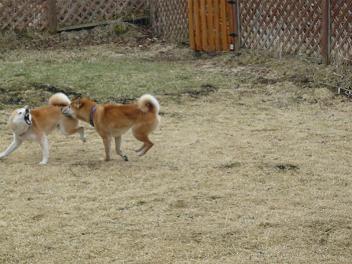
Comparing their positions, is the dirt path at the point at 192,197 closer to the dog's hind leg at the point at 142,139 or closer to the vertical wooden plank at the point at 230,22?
the dog's hind leg at the point at 142,139

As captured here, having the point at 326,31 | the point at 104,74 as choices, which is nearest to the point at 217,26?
the point at 326,31

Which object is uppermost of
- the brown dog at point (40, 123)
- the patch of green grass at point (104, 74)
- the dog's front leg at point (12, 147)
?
the brown dog at point (40, 123)

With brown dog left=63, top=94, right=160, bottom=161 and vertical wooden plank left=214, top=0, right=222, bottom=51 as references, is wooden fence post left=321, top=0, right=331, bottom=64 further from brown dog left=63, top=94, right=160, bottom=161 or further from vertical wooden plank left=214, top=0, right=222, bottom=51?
brown dog left=63, top=94, right=160, bottom=161

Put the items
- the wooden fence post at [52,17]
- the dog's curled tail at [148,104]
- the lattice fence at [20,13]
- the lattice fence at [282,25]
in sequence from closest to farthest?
the dog's curled tail at [148,104]
the lattice fence at [282,25]
the lattice fence at [20,13]
the wooden fence post at [52,17]

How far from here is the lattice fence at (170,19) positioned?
11242mm

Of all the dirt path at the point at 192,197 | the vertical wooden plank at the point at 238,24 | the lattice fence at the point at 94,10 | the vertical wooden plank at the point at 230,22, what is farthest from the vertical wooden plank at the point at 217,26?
the dirt path at the point at 192,197

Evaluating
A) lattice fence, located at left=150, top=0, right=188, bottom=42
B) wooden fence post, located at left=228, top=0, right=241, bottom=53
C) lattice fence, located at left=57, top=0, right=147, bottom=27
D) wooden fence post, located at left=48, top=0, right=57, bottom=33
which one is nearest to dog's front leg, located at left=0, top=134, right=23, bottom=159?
wooden fence post, located at left=228, top=0, right=241, bottom=53

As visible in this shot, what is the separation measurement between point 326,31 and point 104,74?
2769mm

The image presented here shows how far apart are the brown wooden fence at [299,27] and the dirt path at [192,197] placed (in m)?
2.26

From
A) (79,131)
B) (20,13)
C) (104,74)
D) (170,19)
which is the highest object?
(20,13)

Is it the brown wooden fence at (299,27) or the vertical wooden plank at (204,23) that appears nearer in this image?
the brown wooden fence at (299,27)

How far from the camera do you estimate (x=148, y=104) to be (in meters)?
5.08

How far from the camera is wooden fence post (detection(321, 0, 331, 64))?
845 centimetres

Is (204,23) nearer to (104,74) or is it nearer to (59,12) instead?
(104,74)
